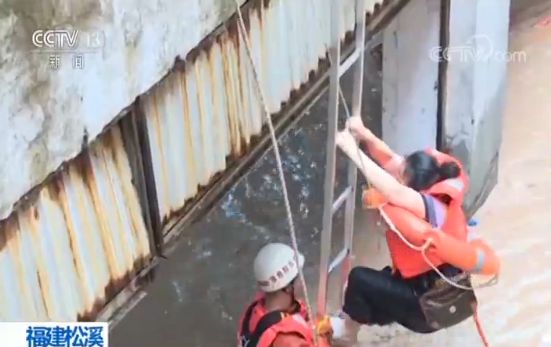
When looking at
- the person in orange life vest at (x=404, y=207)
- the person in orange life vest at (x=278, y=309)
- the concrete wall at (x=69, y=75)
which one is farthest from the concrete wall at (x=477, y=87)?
the concrete wall at (x=69, y=75)

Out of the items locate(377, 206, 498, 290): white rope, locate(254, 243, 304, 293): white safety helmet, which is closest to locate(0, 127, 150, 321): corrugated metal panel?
locate(254, 243, 304, 293): white safety helmet

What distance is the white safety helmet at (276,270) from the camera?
121 cm

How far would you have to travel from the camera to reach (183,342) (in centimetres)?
159

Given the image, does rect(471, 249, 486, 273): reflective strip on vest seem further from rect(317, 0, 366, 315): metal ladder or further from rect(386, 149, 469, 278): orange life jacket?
rect(317, 0, 366, 315): metal ladder

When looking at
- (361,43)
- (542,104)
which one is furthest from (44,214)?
(542,104)

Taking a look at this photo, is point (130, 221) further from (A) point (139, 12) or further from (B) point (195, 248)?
(B) point (195, 248)

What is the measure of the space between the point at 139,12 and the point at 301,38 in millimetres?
283

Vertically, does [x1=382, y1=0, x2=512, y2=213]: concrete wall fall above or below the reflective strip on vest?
above

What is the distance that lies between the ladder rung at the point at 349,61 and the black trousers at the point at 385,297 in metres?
0.27

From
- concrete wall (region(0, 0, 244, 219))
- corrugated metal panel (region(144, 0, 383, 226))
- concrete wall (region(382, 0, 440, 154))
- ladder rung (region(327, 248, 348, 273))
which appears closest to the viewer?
concrete wall (region(0, 0, 244, 219))

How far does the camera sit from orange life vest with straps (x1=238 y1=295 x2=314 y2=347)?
1191mm

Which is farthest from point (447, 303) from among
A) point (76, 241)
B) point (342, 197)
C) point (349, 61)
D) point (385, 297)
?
point (76, 241)

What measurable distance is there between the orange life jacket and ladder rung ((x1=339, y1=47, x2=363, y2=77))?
0.50 ft

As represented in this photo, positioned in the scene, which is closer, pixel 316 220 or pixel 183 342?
pixel 183 342
